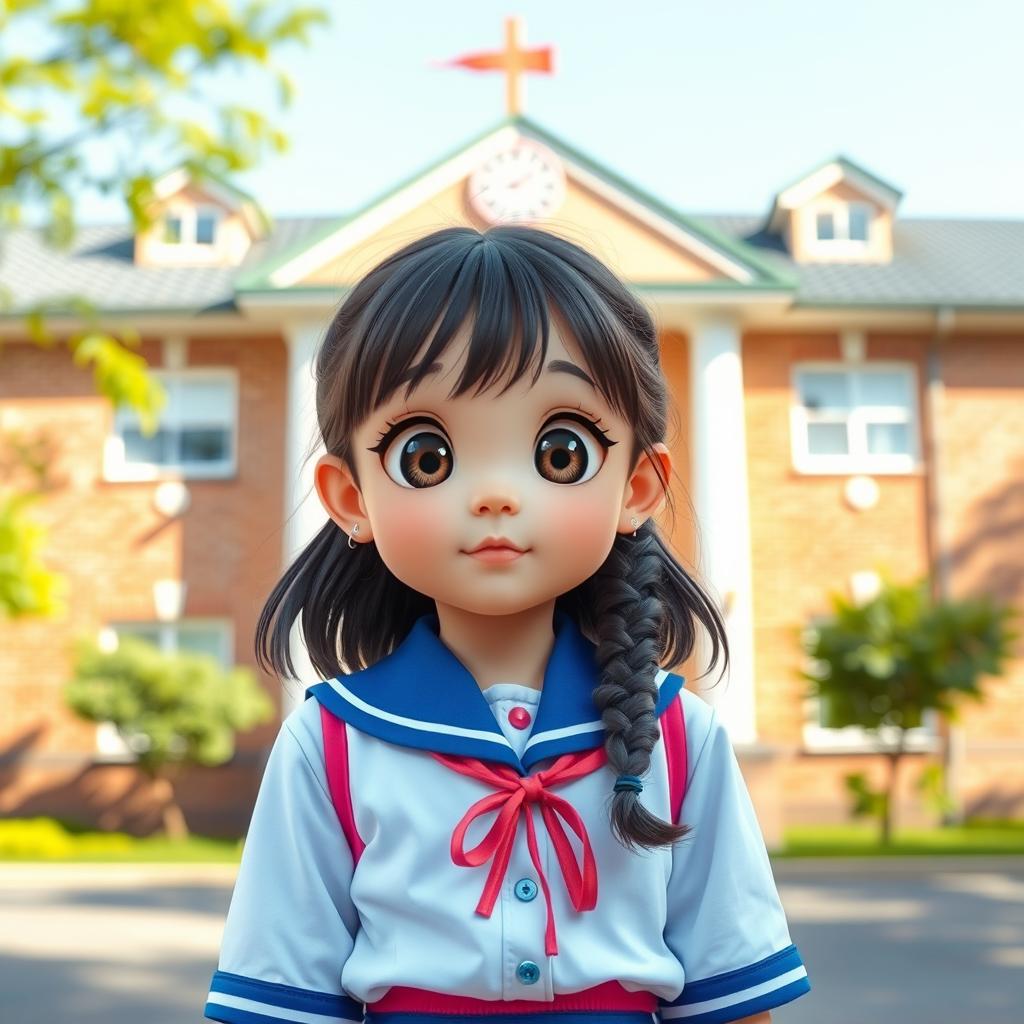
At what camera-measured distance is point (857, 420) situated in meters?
17.1

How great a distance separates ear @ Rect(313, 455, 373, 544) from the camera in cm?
196

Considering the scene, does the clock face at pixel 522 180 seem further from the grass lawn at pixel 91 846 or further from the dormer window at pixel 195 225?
the grass lawn at pixel 91 846

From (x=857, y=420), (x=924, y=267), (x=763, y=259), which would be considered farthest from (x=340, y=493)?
(x=924, y=267)

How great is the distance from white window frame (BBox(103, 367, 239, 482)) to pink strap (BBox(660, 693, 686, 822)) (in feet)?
51.2

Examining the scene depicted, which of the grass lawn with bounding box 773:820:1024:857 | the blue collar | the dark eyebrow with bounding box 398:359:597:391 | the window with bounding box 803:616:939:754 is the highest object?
the dark eyebrow with bounding box 398:359:597:391

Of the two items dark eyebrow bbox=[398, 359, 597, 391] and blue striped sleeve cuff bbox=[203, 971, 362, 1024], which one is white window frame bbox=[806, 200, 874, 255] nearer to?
dark eyebrow bbox=[398, 359, 597, 391]

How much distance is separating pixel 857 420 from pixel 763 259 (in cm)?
250

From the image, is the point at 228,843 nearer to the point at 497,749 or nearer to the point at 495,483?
the point at 497,749

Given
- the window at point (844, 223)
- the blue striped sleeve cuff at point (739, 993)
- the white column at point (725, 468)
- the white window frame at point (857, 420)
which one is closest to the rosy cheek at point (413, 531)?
the blue striped sleeve cuff at point (739, 993)

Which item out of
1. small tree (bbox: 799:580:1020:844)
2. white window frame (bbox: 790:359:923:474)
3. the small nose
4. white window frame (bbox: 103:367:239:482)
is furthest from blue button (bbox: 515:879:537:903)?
white window frame (bbox: 103:367:239:482)

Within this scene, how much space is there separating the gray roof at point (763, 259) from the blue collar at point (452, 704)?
556 inches

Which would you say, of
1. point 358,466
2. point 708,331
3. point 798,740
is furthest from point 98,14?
point 798,740

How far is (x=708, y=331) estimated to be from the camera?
15.8m

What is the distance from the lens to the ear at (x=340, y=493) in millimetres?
1958
